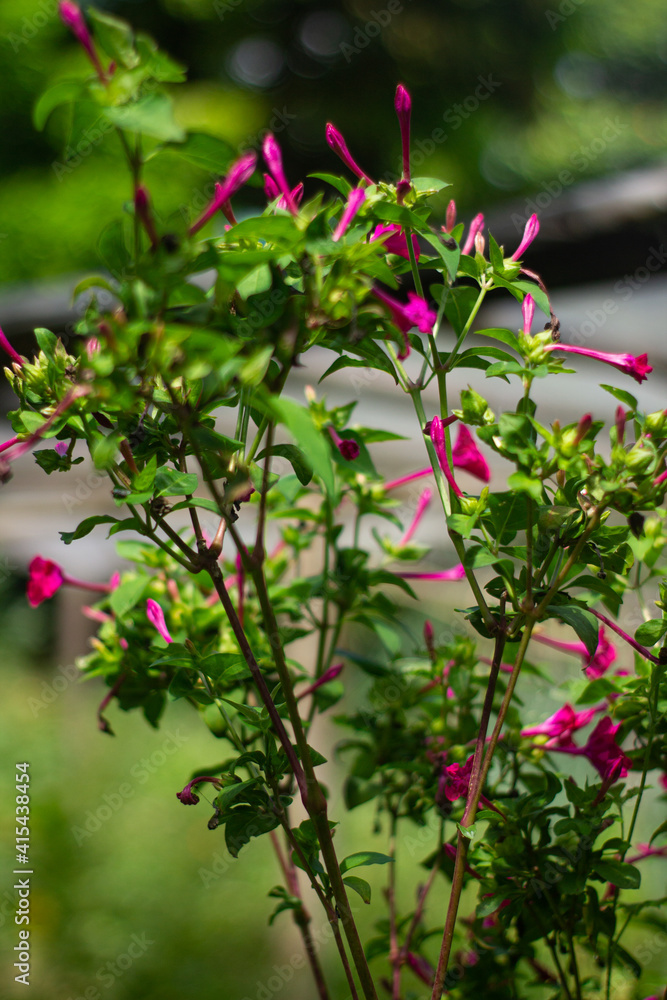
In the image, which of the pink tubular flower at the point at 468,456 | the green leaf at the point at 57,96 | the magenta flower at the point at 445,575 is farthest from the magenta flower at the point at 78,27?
the magenta flower at the point at 445,575

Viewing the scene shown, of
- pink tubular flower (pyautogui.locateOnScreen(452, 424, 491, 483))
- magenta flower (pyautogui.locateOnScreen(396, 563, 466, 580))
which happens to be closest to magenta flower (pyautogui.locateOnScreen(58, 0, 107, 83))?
pink tubular flower (pyautogui.locateOnScreen(452, 424, 491, 483))

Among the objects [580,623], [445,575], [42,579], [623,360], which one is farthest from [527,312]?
[42,579]

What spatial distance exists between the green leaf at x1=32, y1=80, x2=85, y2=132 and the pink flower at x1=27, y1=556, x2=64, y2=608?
0.33 metres

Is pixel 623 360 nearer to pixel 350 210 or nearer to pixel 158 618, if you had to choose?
pixel 350 210

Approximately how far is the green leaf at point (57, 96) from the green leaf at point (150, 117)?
25 millimetres

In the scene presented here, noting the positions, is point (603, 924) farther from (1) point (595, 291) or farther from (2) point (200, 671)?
(1) point (595, 291)

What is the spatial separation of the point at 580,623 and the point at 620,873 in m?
0.16

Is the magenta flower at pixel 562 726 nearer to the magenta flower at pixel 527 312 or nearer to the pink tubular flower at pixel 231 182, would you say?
the magenta flower at pixel 527 312

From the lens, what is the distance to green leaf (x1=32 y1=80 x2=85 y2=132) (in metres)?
0.29

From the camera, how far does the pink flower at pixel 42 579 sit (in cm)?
57

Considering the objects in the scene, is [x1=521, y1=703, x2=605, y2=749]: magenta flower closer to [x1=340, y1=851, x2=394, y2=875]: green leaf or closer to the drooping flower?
[x1=340, y1=851, x2=394, y2=875]: green leaf

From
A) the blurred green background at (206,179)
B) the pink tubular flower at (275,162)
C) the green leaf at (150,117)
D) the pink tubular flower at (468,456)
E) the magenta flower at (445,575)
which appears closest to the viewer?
the green leaf at (150,117)

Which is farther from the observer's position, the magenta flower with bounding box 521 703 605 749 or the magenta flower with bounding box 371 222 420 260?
the magenta flower with bounding box 521 703 605 749

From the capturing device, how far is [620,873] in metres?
0.44
